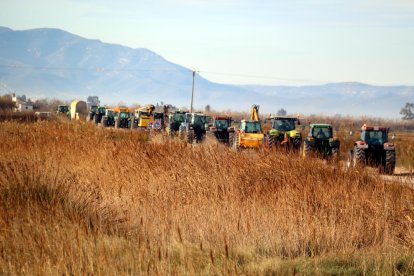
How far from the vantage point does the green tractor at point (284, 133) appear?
80.6ft

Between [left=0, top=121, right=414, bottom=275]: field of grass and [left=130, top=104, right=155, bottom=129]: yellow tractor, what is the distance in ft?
105

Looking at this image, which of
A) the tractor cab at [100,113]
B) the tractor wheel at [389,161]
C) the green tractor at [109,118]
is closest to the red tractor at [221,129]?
the tractor wheel at [389,161]

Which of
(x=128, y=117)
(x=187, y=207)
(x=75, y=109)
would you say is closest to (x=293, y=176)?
(x=187, y=207)

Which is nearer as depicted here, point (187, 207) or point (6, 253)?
point (6, 253)

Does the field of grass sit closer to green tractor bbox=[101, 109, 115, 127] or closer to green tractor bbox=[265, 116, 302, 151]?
green tractor bbox=[265, 116, 302, 151]

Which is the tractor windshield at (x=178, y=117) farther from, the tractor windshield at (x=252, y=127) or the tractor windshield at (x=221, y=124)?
the tractor windshield at (x=252, y=127)

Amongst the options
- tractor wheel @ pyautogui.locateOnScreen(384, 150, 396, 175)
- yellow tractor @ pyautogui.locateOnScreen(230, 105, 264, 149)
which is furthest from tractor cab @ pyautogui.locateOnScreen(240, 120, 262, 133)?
tractor wheel @ pyautogui.locateOnScreen(384, 150, 396, 175)

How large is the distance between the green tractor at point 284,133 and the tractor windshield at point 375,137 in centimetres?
265

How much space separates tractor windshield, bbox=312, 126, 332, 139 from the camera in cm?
2386

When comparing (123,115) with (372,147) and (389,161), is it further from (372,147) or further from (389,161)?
(389,161)

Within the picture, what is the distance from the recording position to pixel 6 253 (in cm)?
713

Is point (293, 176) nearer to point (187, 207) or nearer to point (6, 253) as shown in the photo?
point (187, 207)

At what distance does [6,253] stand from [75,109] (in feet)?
215

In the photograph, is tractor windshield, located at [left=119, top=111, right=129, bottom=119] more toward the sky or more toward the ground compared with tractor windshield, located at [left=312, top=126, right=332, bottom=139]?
more toward the ground
